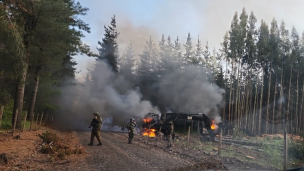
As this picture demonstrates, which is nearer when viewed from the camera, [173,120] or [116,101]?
[173,120]

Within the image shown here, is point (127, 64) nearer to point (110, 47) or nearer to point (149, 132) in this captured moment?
point (110, 47)

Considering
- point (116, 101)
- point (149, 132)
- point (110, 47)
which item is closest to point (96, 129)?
point (149, 132)

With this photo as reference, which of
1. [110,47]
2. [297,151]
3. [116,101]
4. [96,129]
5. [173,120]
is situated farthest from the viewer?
[110,47]

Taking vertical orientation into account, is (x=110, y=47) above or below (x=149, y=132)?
above

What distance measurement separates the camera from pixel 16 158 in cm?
955

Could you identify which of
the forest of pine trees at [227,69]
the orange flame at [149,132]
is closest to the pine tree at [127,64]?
the forest of pine trees at [227,69]

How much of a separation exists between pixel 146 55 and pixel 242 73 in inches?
749

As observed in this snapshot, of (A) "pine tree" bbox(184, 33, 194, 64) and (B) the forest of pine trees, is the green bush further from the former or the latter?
(A) "pine tree" bbox(184, 33, 194, 64)

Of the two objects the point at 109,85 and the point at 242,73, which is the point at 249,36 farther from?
the point at 109,85

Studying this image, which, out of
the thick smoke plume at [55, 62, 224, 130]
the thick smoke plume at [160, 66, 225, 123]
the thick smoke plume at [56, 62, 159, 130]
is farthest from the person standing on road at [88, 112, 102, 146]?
the thick smoke plume at [160, 66, 225, 123]

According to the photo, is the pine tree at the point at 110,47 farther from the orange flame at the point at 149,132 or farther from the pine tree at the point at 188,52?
the orange flame at the point at 149,132

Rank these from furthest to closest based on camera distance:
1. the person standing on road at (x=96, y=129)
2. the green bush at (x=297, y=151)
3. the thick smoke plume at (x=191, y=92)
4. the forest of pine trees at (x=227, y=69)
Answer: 1. the thick smoke plume at (x=191, y=92)
2. the forest of pine trees at (x=227, y=69)
3. the person standing on road at (x=96, y=129)
4. the green bush at (x=297, y=151)

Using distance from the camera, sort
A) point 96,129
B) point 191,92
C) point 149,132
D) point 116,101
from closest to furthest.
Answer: point 96,129 < point 149,132 < point 116,101 < point 191,92

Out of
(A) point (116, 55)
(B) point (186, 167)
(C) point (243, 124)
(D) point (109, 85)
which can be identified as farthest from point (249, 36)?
(B) point (186, 167)
